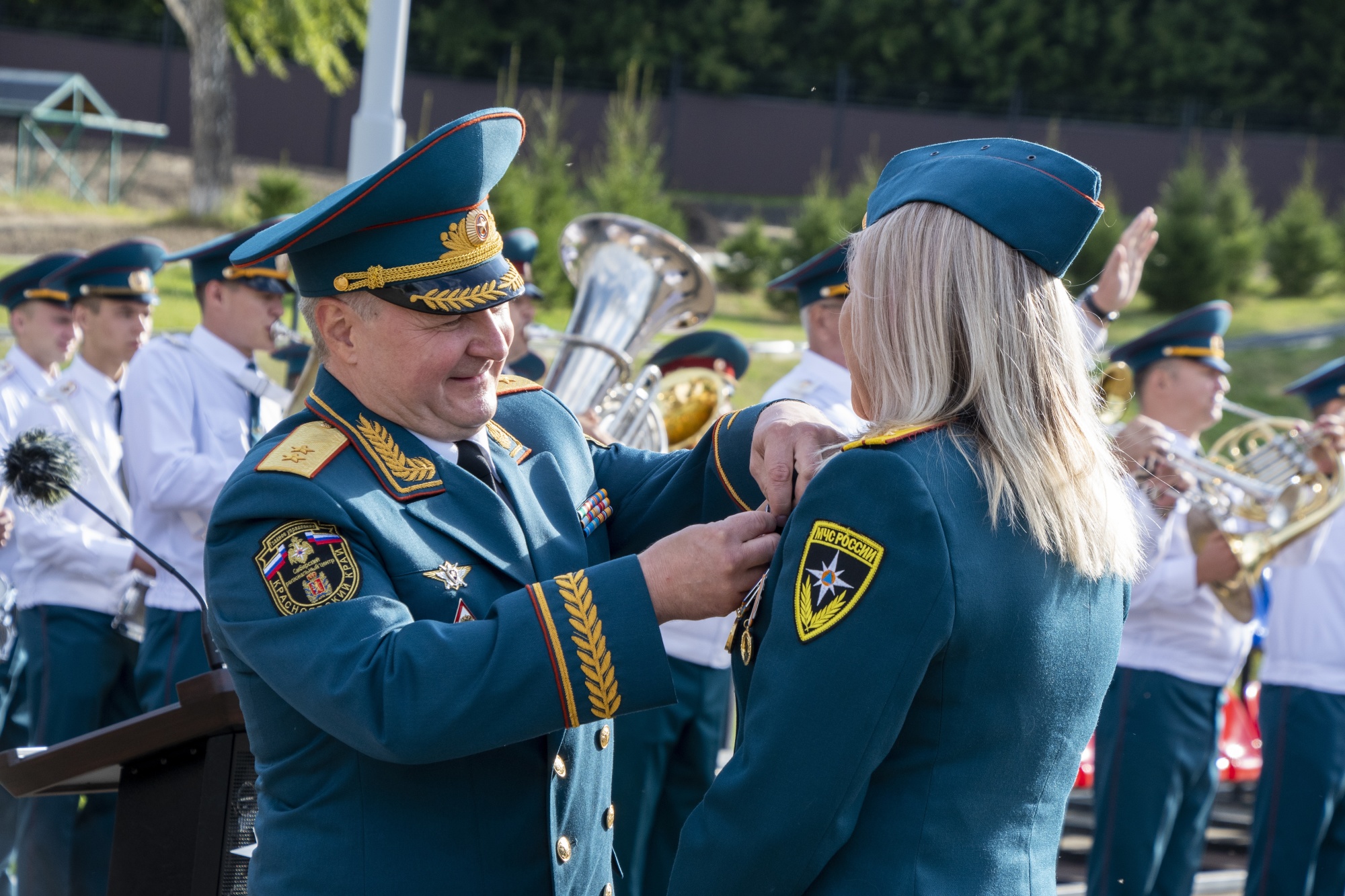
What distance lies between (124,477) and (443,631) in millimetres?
3581

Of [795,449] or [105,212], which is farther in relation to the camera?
[105,212]

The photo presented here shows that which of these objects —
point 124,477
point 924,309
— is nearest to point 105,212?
point 124,477

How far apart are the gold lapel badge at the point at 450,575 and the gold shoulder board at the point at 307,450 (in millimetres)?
211

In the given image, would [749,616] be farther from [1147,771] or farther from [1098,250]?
[1098,250]

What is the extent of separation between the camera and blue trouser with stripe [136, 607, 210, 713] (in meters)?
4.34

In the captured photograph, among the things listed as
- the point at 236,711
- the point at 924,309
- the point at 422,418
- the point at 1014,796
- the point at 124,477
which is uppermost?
the point at 924,309

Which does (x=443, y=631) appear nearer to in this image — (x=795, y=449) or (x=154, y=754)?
(x=795, y=449)

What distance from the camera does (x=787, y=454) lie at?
1.83 meters

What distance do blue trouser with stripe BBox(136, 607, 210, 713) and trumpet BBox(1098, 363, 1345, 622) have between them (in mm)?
3192

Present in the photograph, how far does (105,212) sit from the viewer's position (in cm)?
1603

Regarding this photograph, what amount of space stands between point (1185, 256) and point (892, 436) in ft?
54.2

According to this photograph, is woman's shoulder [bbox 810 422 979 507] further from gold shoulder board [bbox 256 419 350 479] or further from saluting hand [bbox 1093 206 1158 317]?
saluting hand [bbox 1093 206 1158 317]

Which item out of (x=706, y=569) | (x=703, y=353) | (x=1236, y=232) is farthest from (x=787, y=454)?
(x=1236, y=232)

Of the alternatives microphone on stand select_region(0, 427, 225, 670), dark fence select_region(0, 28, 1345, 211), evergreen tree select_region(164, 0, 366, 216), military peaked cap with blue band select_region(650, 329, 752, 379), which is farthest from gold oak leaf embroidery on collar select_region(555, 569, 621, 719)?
dark fence select_region(0, 28, 1345, 211)
